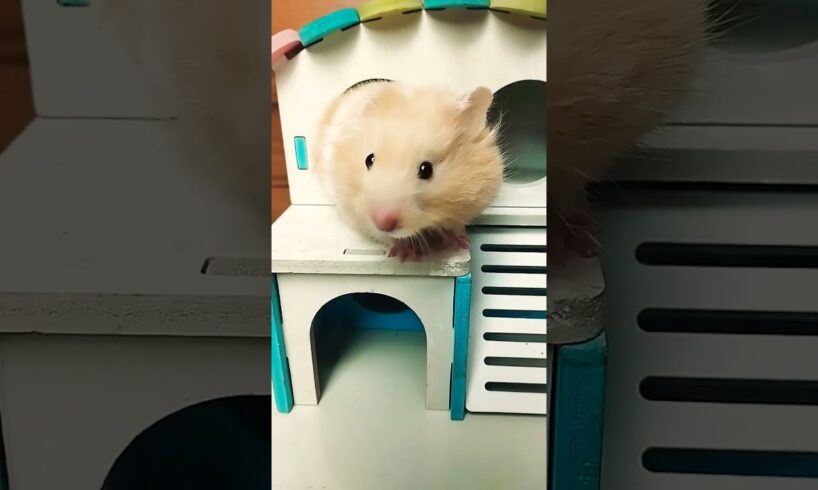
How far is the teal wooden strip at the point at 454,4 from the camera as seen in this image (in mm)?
316

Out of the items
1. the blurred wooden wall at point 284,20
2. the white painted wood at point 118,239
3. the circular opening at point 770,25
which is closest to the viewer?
the blurred wooden wall at point 284,20

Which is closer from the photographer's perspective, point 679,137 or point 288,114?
point 288,114

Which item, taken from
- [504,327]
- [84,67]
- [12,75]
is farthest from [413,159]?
[12,75]

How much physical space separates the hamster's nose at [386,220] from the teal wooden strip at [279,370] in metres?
0.06

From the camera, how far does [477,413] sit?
1.13 feet

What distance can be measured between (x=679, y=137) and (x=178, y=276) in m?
0.40

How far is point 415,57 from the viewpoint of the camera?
31cm

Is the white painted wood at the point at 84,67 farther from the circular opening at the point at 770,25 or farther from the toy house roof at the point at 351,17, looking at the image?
the circular opening at the point at 770,25

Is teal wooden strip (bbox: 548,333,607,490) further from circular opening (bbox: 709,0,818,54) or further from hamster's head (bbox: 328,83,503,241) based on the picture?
circular opening (bbox: 709,0,818,54)

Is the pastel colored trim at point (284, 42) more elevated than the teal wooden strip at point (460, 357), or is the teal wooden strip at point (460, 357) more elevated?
the pastel colored trim at point (284, 42)

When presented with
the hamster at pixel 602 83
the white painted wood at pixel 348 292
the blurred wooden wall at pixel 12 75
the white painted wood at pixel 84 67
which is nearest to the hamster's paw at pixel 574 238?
the hamster at pixel 602 83

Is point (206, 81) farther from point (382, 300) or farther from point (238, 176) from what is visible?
point (382, 300)

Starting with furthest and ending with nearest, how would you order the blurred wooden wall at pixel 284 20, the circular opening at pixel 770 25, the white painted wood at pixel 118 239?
the circular opening at pixel 770 25, the white painted wood at pixel 118 239, the blurred wooden wall at pixel 284 20

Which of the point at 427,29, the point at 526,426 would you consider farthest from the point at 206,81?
the point at 526,426
